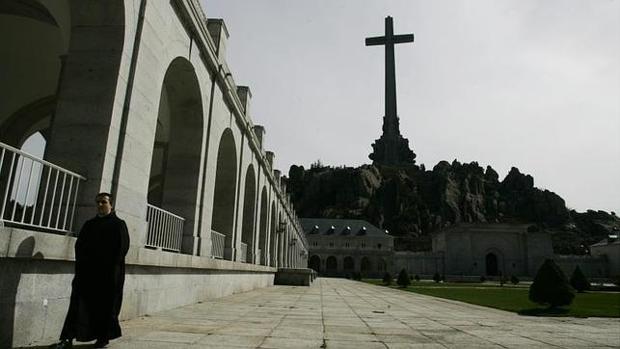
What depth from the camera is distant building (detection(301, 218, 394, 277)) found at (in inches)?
3602

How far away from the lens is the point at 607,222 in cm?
13112

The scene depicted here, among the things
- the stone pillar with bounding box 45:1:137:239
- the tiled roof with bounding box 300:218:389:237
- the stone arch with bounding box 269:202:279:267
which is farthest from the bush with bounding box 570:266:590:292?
the tiled roof with bounding box 300:218:389:237

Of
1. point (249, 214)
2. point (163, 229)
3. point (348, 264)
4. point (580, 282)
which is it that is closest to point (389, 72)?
point (348, 264)

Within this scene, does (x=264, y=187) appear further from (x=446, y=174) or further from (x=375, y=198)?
(x=446, y=174)

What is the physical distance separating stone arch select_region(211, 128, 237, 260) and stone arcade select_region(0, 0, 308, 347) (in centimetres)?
4

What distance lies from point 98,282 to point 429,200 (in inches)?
5610

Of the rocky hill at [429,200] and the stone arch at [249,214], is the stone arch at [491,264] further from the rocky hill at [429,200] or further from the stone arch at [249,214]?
the stone arch at [249,214]

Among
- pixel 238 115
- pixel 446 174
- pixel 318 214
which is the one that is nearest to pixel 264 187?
pixel 238 115

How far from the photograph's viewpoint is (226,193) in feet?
55.5

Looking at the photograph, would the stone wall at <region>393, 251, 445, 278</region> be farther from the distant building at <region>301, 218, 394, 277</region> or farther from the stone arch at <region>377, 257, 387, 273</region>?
the stone arch at <region>377, 257, 387, 273</region>

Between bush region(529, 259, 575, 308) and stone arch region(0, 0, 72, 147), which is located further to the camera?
bush region(529, 259, 575, 308)

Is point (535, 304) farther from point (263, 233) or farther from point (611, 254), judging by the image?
Answer: point (611, 254)

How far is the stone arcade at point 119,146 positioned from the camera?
17.8ft

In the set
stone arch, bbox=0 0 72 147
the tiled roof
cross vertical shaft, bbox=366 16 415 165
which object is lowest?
stone arch, bbox=0 0 72 147
